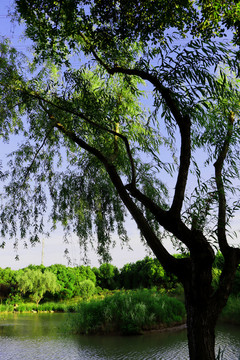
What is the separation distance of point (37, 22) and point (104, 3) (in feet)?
3.25

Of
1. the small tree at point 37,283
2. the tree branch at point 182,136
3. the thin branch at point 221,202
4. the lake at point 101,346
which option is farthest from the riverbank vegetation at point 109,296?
the tree branch at point 182,136

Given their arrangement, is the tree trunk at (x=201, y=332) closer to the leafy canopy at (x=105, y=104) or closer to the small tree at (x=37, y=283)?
the leafy canopy at (x=105, y=104)

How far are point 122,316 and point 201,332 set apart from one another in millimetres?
7580

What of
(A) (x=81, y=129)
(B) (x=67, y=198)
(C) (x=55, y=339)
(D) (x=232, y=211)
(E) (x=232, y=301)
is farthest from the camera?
(E) (x=232, y=301)

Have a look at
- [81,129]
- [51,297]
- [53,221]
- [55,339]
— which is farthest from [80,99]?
[51,297]

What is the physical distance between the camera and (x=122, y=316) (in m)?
10.7

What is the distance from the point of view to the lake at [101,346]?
291 inches

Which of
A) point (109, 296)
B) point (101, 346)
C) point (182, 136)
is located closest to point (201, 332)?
point (182, 136)

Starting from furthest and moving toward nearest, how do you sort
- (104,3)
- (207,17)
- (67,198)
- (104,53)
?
(67,198)
(104,53)
(104,3)
(207,17)

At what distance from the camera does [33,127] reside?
6004mm

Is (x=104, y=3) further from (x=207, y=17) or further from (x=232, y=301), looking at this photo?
(x=232, y=301)

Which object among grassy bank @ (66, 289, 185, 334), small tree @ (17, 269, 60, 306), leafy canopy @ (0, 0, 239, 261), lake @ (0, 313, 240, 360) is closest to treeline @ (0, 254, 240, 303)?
small tree @ (17, 269, 60, 306)

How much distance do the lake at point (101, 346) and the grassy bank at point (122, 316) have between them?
0.53 meters

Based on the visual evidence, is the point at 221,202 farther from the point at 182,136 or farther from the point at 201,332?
the point at 201,332
